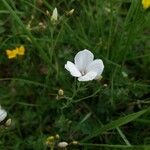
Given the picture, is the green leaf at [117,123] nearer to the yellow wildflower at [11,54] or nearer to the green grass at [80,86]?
the green grass at [80,86]

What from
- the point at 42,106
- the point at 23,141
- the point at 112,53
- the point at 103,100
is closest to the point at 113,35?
the point at 112,53

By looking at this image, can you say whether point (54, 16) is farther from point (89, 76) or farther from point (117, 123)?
point (117, 123)

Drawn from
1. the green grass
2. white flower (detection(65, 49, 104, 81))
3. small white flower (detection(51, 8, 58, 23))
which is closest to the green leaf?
the green grass

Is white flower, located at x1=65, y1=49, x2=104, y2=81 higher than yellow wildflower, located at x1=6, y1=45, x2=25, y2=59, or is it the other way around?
yellow wildflower, located at x1=6, y1=45, x2=25, y2=59

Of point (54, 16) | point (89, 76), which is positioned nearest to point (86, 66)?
point (89, 76)

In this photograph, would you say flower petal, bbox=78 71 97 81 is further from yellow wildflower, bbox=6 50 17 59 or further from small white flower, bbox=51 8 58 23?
yellow wildflower, bbox=6 50 17 59

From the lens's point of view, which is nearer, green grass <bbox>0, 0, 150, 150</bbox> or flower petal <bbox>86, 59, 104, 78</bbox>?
flower petal <bbox>86, 59, 104, 78</bbox>

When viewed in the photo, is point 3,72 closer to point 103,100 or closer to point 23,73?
point 23,73

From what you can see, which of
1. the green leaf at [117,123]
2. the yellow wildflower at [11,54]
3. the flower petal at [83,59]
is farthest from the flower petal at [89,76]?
the yellow wildflower at [11,54]
